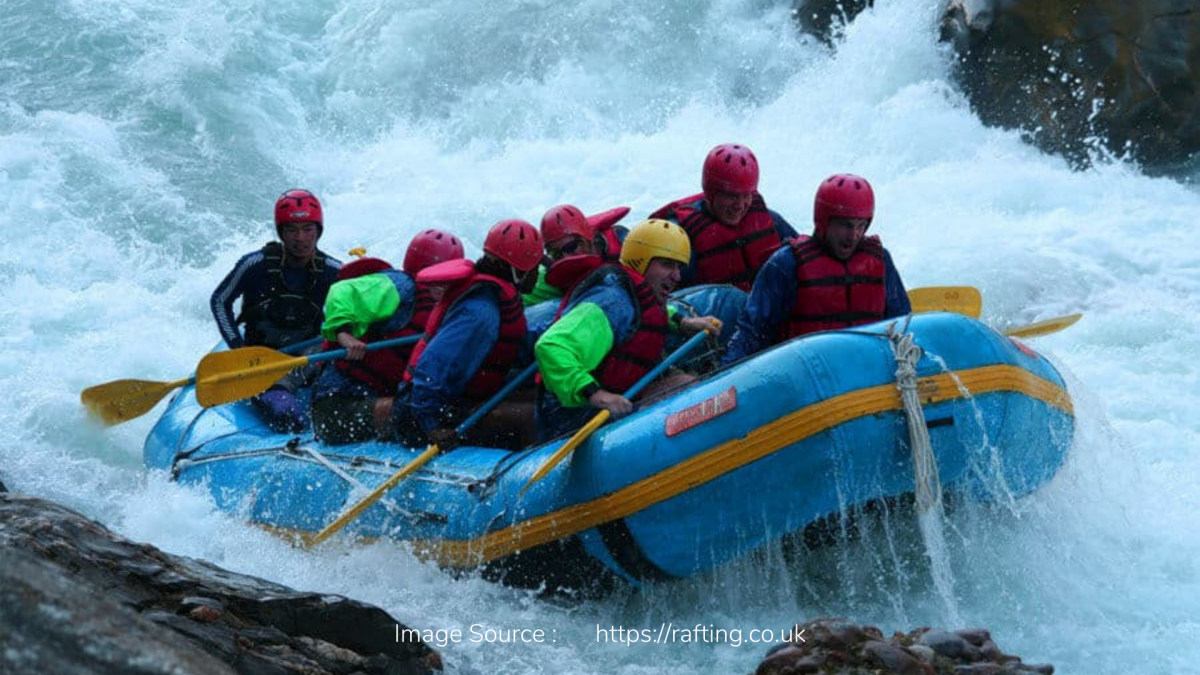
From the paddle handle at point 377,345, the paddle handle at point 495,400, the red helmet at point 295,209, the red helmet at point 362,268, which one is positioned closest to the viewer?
the paddle handle at point 495,400

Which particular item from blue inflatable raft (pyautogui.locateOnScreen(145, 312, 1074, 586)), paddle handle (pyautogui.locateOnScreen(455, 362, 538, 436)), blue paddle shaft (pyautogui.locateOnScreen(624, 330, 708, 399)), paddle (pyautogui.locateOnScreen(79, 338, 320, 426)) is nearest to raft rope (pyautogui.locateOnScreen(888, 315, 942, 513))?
blue inflatable raft (pyautogui.locateOnScreen(145, 312, 1074, 586))

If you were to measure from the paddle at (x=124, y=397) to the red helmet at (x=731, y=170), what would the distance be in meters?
2.04

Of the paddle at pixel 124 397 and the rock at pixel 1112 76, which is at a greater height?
the rock at pixel 1112 76

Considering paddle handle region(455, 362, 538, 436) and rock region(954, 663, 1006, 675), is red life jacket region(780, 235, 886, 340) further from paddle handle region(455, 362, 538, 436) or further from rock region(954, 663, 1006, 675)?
rock region(954, 663, 1006, 675)

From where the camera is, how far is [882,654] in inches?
152

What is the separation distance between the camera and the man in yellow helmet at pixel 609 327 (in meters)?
4.96

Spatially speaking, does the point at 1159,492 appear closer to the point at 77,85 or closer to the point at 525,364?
the point at 525,364

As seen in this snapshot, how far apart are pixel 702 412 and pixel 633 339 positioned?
1.91 feet

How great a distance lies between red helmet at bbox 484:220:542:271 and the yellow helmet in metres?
0.35

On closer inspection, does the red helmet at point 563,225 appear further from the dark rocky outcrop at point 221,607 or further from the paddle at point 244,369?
the dark rocky outcrop at point 221,607

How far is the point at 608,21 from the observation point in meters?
14.2

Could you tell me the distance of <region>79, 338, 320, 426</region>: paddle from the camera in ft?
22.3

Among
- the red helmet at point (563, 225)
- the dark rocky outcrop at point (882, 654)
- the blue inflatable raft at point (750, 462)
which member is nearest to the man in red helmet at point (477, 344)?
the blue inflatable raft at point (750, 462)

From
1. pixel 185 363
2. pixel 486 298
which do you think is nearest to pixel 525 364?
pixel 486 298
